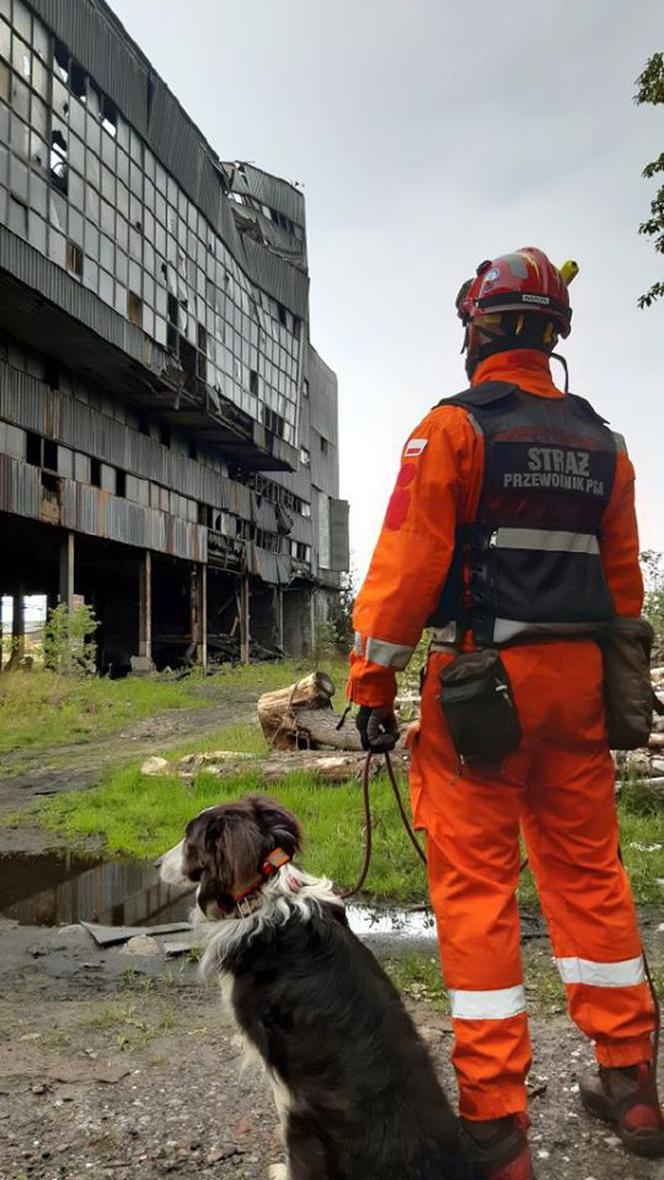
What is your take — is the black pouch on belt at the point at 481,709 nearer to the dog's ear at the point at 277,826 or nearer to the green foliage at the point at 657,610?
the dog's ear at the point at 277,826

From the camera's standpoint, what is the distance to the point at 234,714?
1597 cm

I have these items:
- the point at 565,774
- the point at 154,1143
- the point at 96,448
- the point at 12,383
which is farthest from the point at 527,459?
the point at 96,448

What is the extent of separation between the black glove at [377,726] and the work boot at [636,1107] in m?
1.22

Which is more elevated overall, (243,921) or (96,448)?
(96,448)

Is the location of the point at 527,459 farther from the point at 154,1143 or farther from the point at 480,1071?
the point at 154,1143

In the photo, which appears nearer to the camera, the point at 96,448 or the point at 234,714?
the point at 234,714

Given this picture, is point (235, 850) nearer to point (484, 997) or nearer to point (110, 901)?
point (484, 997)

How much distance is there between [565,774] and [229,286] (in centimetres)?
3151

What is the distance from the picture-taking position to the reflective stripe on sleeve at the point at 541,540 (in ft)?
8.46

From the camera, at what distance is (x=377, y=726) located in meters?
2.64

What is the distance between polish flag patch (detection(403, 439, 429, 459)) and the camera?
2.55 meters

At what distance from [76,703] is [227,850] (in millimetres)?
13778

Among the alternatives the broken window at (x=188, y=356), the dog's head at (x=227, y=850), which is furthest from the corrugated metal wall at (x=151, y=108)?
the dog's head at (x=227, y=850)

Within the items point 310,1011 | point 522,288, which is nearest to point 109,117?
point 522,288
